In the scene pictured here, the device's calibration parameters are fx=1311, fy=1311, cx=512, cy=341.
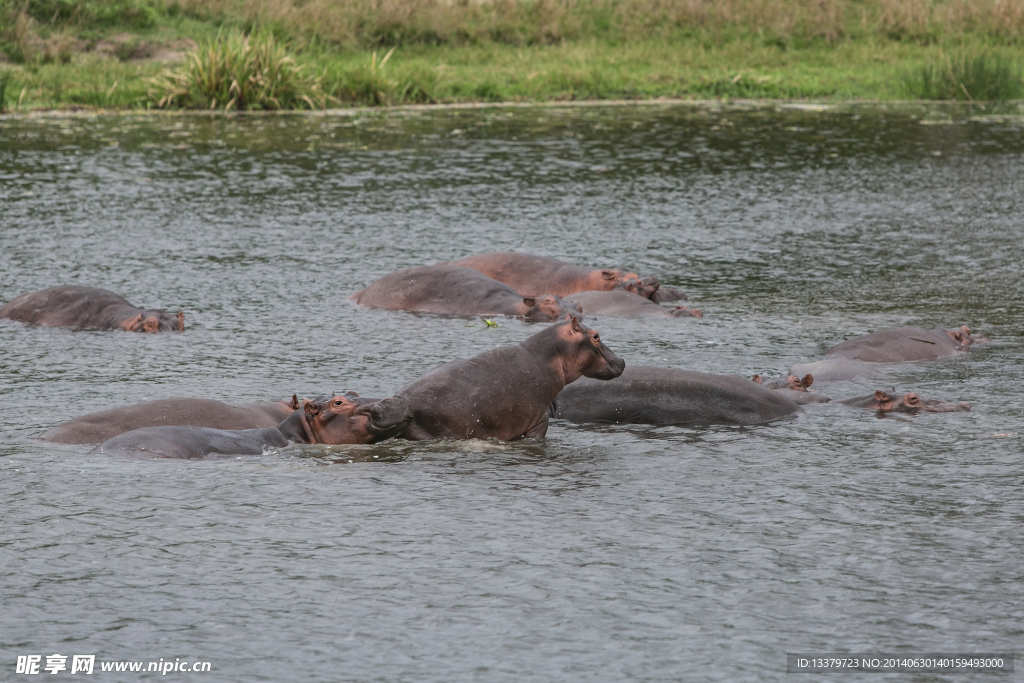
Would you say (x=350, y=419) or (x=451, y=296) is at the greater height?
(x=350, y=419)

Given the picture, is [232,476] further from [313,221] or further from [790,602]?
[313,221]

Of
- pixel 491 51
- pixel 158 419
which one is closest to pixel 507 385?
pixel 158 419

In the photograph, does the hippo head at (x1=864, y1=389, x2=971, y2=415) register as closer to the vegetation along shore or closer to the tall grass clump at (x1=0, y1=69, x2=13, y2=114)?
the vegetation along shore

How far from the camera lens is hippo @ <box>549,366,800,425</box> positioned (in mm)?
6906

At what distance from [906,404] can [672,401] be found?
126 centimetres

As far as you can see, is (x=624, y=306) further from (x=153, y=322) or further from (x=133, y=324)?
(x=133, y=324)

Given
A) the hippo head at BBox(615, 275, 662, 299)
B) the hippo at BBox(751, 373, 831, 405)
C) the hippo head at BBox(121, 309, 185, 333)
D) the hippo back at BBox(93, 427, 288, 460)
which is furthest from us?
the hippo head at BBox(615, 275, 662, 299)

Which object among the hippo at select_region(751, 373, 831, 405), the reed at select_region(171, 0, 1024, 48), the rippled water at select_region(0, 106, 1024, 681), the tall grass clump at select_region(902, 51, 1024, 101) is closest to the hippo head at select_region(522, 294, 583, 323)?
the rippled water at select_region(0, 106, 1024, 681)

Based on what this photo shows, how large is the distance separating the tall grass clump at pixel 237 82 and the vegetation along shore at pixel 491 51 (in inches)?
1.2

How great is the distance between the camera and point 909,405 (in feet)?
23.0

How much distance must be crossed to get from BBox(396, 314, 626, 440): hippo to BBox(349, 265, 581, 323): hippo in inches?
120

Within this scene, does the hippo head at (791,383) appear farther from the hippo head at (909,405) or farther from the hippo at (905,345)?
the hippo at (905,345)

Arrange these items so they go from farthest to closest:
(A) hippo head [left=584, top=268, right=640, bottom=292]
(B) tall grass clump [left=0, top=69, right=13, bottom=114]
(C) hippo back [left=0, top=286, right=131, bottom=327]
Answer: (B) tall grass clump [left=0, top=69, right=13, bottom=114]
(A) hippo head [left=584, top=268, right=640, bottom=292]
(C) hippo back [left=0, top=286, right=131, bottom=327]

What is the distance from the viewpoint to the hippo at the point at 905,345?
8.27 m
